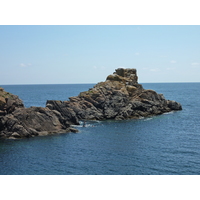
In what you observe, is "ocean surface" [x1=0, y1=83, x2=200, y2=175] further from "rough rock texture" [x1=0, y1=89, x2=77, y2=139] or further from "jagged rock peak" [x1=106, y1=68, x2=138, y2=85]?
"jagged rock peak" [x1=106, y1=68, x2=138, y2=85]

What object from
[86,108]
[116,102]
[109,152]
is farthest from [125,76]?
[109,152]

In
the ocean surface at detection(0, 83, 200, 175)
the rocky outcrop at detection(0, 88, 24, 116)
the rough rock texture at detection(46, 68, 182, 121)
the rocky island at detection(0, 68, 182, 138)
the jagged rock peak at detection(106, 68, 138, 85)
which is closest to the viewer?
the ocean surface at detection(0, 83, 200, 175)

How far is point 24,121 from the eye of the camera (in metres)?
71.7

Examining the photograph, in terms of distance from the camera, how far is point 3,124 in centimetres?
7056

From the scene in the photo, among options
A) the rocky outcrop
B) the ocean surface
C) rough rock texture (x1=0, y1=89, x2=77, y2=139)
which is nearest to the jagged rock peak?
the ocean surface

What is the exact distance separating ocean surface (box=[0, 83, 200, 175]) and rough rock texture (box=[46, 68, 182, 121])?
1641cm

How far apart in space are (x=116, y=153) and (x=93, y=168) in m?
10.5

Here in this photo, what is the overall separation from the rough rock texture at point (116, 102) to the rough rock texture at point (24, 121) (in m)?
18.8

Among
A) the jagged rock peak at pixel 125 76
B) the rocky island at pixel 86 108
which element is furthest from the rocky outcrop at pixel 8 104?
the jagged rock peak at pixel 125 76

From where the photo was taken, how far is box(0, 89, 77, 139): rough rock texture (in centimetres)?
6987

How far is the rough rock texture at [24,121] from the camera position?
69.9m

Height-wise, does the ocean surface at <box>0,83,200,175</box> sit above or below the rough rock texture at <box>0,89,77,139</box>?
below

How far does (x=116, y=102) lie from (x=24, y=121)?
43.0 meters

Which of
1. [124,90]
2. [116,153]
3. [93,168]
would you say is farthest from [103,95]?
[93,168]
